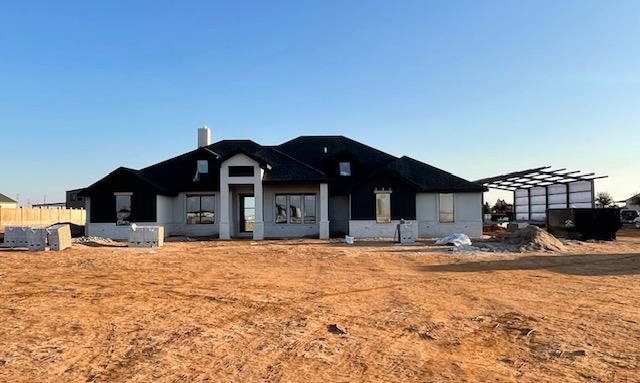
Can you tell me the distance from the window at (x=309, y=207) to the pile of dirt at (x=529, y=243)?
1081cm

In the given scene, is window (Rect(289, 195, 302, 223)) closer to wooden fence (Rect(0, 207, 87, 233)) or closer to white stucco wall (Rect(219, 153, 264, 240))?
white stucco wall (Rect(219, 153, 264, 240))

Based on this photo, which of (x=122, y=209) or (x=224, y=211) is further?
(x=122, y=209)

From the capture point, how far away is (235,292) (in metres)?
10.4

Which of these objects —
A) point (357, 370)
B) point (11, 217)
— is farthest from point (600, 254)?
point (11, 217)

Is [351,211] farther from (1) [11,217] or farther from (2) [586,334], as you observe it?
(1) [11,217]

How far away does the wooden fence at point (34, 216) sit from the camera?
41625mm

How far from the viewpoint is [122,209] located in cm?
2706

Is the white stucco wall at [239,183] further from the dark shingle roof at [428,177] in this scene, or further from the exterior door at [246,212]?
the dark shingle roof at [428,177]

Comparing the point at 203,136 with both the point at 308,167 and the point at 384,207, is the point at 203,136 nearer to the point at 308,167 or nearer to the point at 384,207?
the point at 308,167

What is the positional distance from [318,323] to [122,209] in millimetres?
22495

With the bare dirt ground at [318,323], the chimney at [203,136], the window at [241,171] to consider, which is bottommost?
the bare dirt ground at [318,323]

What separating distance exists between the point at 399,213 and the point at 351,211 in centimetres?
272

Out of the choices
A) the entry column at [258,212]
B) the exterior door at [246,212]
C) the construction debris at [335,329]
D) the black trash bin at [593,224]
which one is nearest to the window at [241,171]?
the entry column at [258,212]

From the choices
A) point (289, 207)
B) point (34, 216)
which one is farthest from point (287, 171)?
point (34, 216)
